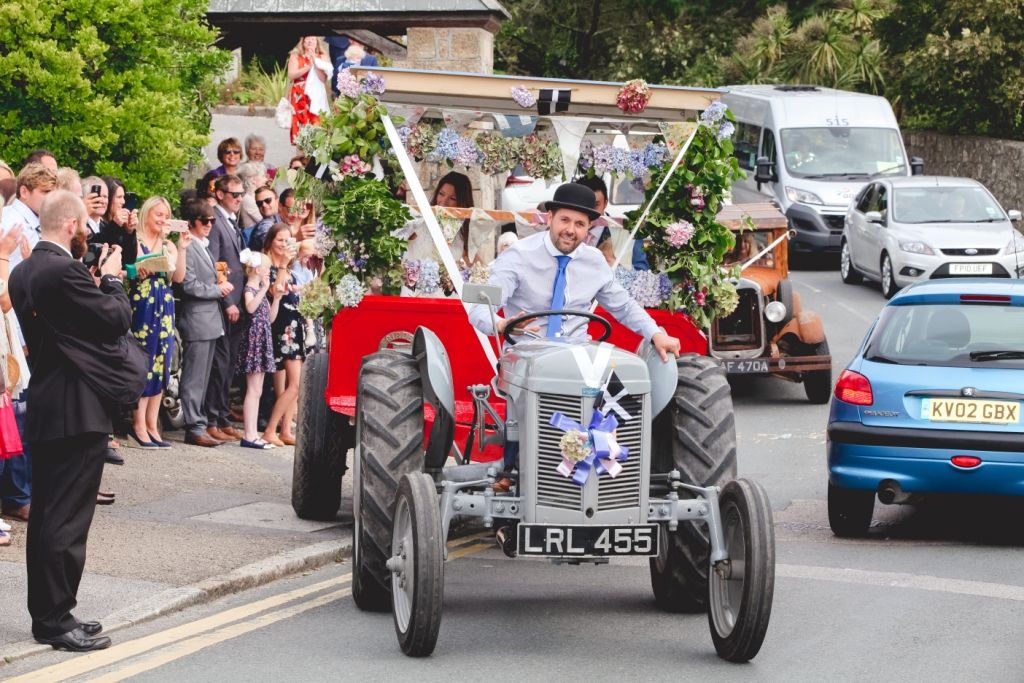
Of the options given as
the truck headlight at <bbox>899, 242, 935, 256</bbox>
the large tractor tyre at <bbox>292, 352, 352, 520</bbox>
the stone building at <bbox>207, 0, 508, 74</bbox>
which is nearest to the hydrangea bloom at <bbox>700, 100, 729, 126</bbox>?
the large tractor tyre at <bbox>292, 352, 352, 520</bbox>

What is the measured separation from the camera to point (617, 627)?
29.1ft

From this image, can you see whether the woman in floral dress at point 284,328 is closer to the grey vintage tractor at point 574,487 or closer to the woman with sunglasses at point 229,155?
the woman with sunglasses at point 229,155

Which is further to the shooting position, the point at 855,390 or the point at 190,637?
the point at 855,390

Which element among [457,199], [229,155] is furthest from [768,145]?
[457,199]

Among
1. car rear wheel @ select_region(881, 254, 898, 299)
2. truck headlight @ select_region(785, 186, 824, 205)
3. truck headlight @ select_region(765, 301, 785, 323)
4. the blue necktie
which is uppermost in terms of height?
the blue necktie

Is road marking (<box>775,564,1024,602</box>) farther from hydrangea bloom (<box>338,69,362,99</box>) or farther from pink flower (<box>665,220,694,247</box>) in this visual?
hydrangea bloom (<box>338,69,362,99</box>)

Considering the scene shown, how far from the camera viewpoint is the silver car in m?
25.1

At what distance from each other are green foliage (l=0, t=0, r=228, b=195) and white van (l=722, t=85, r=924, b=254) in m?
16.5

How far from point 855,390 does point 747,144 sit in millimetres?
22712

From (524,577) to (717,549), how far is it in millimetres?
2207

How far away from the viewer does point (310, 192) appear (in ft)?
35.9

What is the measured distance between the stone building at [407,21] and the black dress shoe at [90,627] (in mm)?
14704

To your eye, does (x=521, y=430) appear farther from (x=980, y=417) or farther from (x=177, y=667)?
(x=980, y=417)

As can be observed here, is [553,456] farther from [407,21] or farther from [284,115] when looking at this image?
[407,21]
